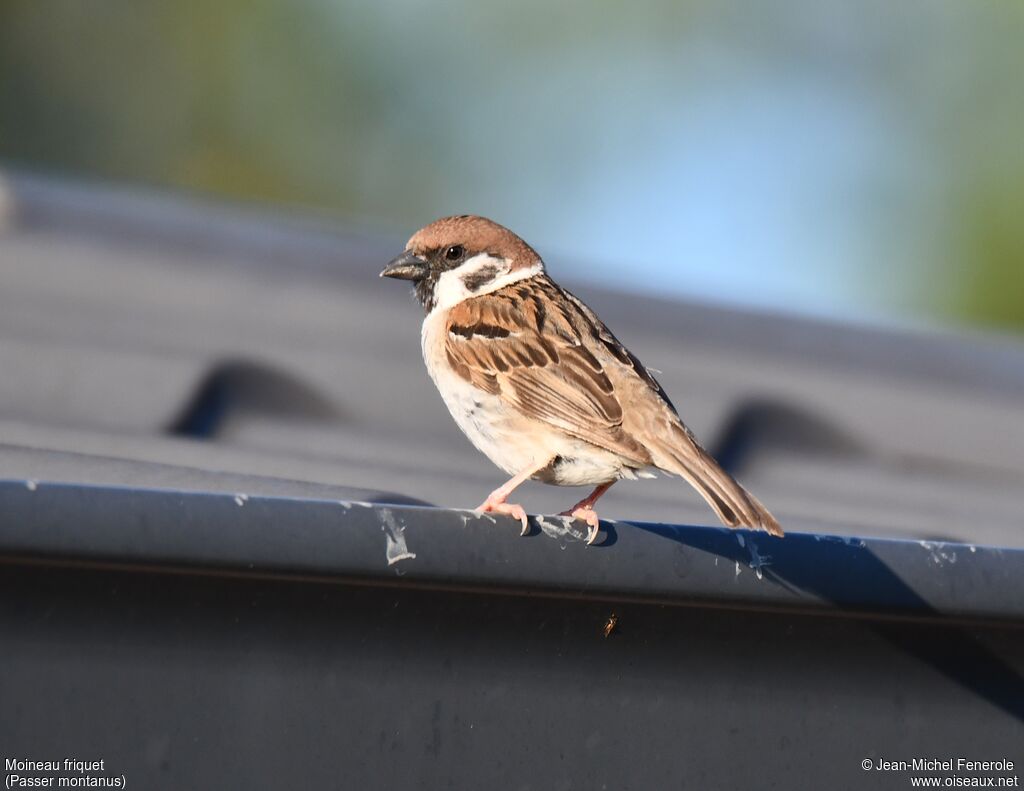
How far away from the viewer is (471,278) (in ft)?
14.2

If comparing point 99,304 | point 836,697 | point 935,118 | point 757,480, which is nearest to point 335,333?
point 99,304

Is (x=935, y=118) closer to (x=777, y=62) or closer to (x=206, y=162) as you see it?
(x=777, y=62)

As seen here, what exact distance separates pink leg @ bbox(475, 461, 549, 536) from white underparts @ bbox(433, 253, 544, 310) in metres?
0.79

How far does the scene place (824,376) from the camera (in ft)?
16.1

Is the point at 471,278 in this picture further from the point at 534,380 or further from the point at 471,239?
the point at 534,380

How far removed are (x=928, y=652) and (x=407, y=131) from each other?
44.7ft

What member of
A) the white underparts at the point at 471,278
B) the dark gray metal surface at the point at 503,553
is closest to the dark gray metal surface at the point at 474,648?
the dark gray metal surface at the point at 503,553

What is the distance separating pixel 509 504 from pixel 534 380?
0.57 metres

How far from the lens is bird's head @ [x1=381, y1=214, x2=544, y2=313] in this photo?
4242mm

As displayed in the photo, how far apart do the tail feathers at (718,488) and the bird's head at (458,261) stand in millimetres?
1028

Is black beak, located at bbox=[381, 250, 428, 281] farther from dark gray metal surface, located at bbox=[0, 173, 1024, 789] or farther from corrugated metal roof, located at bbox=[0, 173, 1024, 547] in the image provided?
dark gray metal surface, located at bbox=[0, 173, 1024, 789]

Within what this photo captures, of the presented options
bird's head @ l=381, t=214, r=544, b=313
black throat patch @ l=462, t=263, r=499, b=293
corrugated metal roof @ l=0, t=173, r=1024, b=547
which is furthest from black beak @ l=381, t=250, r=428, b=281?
corrugated metal roof @ l=0, t=173, r=1024, b=547

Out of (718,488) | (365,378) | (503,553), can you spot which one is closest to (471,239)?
(365,378)

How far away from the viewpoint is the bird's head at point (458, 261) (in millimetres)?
4242
